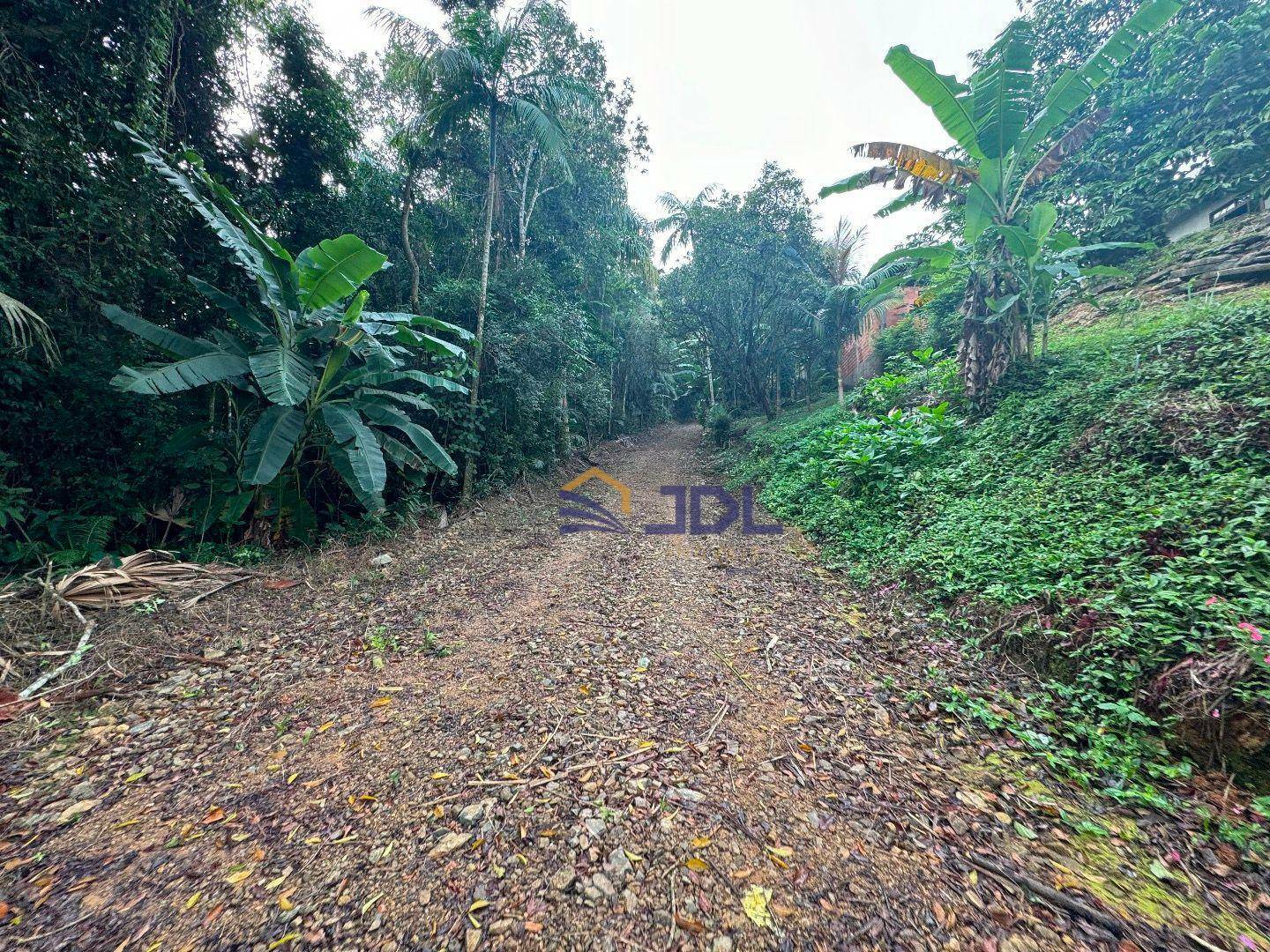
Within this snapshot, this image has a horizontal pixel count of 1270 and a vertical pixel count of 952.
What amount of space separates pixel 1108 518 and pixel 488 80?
10.8 meters

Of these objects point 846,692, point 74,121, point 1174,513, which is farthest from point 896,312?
point 74,121

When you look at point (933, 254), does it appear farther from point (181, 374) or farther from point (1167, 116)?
point (181, 374)

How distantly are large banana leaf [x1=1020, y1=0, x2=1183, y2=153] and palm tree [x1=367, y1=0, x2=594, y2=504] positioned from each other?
24.5ft

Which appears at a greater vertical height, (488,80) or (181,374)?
(488,80)

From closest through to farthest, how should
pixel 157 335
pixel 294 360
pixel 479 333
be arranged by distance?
1. pixel 157 335
2. pixel 294 360
3. pixel 479 333

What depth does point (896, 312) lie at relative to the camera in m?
17.2

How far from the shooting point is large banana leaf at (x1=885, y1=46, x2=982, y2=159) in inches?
215

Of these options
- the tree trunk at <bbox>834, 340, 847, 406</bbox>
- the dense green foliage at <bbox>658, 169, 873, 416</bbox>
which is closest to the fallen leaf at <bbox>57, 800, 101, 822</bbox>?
the dense green foliage at <bbox>658, 169, 873, 416</bbox>

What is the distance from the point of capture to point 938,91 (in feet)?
18.2

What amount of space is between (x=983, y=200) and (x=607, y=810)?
8.60 meters

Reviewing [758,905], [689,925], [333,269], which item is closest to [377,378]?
[333,269]

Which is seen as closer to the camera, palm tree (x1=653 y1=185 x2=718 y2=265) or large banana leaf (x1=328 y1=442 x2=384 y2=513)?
large banana leaf (x1=328 y1=442 x2=384 y2=513)

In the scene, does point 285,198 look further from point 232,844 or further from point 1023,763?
point 1023,763

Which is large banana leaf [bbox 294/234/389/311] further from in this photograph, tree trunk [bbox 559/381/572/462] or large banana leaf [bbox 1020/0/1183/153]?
large banana leaf [bbox 1020/0/1183/153]
